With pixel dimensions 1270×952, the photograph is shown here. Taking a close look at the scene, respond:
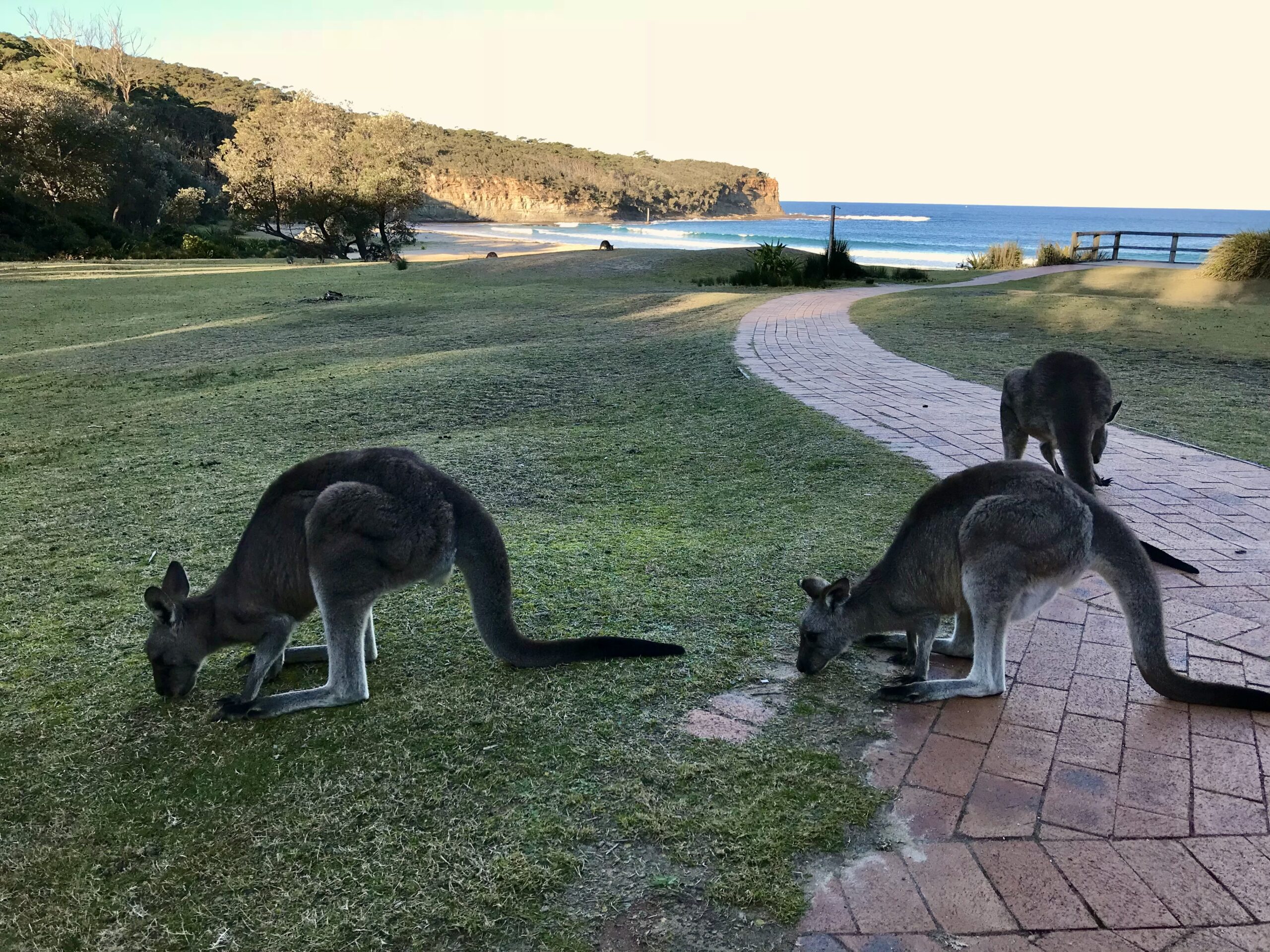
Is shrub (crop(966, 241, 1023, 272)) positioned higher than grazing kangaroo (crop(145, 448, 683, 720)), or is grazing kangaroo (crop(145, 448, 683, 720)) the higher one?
shrub (crop(966, 241, 1023, 272))

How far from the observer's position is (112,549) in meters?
4.34

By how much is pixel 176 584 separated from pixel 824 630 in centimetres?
230

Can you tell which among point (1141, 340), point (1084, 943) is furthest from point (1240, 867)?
point (1141, 340)

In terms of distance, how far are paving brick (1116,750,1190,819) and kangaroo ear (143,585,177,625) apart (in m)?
3.00

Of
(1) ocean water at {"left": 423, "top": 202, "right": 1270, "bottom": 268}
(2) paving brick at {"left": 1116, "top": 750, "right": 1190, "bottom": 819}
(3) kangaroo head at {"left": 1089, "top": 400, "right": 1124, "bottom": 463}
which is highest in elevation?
(1) ocean water at {"left": 423, "top": 202, "right": 1270, "bottom": 268}

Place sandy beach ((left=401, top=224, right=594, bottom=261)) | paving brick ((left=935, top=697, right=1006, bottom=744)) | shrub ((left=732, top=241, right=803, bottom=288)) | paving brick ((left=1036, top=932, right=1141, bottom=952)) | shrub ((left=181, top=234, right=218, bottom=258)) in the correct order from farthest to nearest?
sandy beach ((left=401, top=224, right=594, bottom=261)) → shrub ((left=181, top=234, right=218, bottom=258)) → shrub ((left=732, top=241, right=803, bottom=288)) → paving brick ((left=935, top=697, right=1006, bottom=744)) → paving brick ((left=1036, top=932, right=1141, bottom=952))

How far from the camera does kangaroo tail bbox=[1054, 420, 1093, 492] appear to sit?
400 cm

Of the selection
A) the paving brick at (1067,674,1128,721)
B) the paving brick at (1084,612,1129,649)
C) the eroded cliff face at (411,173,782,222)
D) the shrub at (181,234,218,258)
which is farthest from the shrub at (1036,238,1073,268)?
the eroded cliff face at (411,173,782,222)

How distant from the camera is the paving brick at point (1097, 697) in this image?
2.79 meters

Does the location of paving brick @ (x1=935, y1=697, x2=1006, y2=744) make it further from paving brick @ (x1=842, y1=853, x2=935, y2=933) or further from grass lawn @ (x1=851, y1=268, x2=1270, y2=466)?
grass lawn @ (x1=851, y1=268, x2=1270, y2=466)

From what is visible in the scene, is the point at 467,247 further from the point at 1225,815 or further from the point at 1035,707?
the point at 1225,815

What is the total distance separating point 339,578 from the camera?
2574 mm

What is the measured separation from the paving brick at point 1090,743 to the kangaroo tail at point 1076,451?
1.55 metres

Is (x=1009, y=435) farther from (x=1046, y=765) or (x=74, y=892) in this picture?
(x=74, y=892)
